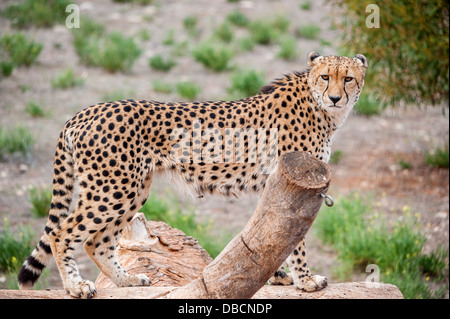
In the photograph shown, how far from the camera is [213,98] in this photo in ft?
32.7

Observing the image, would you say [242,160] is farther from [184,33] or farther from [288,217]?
[184,33]

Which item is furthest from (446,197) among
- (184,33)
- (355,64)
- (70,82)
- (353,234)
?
(184,33)

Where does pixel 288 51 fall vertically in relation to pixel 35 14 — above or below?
below

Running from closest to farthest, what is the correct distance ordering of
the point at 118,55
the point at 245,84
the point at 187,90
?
1. the point at 187,90
2. the point at 245,84
3. the point at 118,55

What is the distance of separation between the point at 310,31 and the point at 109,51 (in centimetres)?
405

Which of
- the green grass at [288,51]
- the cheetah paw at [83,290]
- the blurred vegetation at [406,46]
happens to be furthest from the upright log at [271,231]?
Result: the green grass at [288,51]

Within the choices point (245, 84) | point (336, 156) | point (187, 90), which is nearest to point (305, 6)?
point (245, 84)

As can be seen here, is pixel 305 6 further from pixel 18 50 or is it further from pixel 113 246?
pixel 113 246

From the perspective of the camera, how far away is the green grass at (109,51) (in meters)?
Answer: 10.9

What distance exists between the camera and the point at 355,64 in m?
4.23

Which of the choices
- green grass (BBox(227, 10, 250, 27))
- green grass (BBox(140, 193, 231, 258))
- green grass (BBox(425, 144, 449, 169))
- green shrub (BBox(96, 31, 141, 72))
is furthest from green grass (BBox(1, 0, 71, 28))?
green grass (BBox(425, 144, 449, 169))

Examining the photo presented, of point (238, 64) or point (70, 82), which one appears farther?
point (238, 64)

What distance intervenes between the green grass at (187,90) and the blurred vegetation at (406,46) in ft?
8.23
